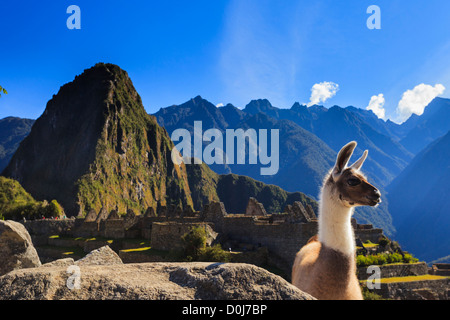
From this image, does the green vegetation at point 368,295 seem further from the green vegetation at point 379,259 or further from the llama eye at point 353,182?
the llama eye at point 353,182

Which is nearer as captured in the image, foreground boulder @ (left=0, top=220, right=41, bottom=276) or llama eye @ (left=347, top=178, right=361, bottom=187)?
llama eye @ (left=347, top=178, right=361, bottom=187)

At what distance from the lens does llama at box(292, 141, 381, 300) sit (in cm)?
331

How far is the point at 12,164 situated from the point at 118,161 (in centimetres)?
A: 5155

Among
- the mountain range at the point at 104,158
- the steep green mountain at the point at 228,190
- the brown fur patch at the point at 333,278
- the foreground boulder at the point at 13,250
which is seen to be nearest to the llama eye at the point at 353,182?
the brown fur patch at the point at 333,278

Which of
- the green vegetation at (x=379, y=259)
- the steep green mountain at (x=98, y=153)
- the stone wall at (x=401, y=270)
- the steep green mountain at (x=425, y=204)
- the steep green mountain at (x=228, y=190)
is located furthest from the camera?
the steep green mountain at (x=228, y=190)

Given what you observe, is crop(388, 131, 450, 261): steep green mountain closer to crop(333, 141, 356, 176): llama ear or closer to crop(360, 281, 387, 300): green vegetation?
crop(360, 281, 387, 300): green vegetation

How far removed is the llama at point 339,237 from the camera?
331 cm

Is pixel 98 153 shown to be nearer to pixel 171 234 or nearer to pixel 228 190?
pixel 228 190

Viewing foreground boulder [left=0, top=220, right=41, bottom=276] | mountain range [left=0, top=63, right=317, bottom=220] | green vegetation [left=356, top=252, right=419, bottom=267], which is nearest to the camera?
foreground boulder [left=0, top=220, right=41, bottom=276]

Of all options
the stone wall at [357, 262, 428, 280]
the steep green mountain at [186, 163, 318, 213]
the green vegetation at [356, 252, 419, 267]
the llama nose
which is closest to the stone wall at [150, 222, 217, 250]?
the green vegetation at [356, 252, 419, 267]

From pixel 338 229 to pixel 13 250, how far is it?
20.7 ft

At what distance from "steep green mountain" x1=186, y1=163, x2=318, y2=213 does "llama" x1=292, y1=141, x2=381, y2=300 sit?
14943 cm

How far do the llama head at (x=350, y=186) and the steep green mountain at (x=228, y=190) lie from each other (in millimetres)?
149583

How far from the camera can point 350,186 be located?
3297 millimetres
